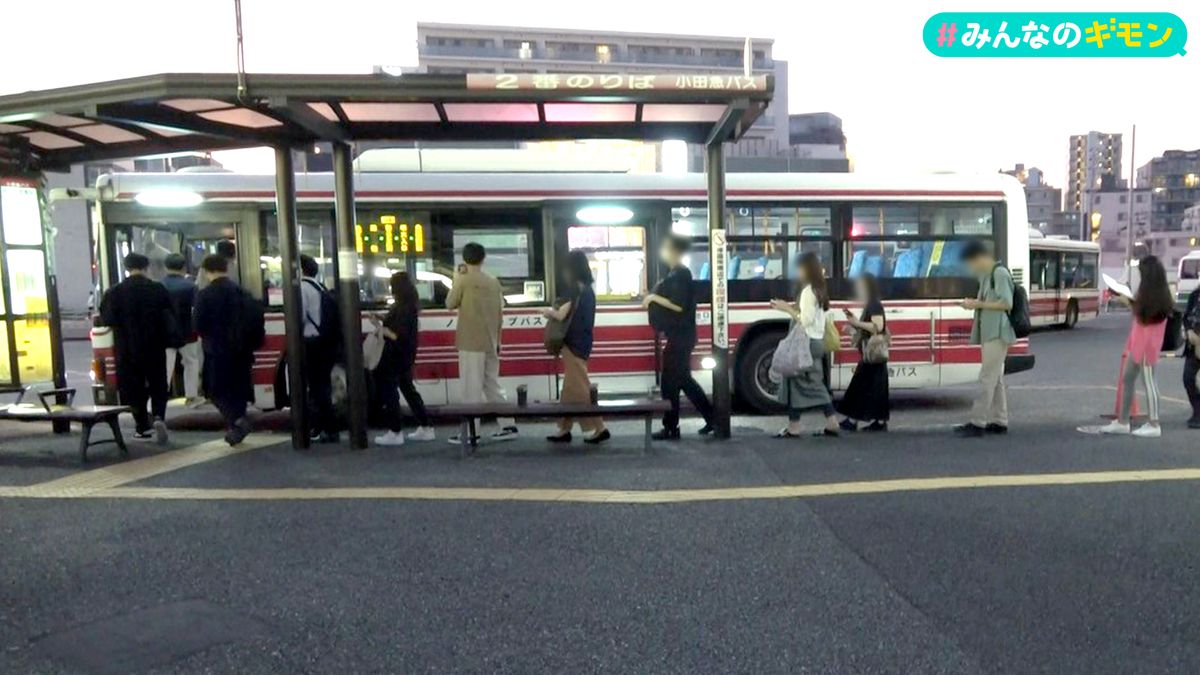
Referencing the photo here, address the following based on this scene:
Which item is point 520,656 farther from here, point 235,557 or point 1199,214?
point 1199,214

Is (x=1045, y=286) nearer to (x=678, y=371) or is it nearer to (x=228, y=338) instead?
(x=678, y=371)

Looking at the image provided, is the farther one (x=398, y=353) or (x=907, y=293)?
(x=907, y=293)

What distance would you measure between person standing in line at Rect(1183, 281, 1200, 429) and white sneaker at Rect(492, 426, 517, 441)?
6555 mm

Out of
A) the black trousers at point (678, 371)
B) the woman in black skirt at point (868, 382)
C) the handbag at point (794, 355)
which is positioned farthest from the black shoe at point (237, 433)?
the woman in black skirt at point (868, 382)

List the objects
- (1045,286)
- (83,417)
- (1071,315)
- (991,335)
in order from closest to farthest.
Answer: (83,417) < (991,335) < (1045,286) < (1071,315)

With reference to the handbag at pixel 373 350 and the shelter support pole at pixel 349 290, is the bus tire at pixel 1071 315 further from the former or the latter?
the shelter support pole at pixel 349 290

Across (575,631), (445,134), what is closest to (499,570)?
(575,631)

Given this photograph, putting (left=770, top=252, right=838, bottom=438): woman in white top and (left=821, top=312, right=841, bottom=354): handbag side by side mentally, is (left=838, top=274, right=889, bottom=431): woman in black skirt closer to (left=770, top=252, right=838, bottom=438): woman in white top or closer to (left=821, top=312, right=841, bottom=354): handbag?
(left=821, top=312, right=841, bottom=354): handbag

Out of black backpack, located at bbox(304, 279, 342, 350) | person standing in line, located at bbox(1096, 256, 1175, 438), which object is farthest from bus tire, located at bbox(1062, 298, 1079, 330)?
black backpack, located at bbox(304, 279, 342, 350)

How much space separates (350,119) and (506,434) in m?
3.28

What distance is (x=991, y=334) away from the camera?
7.51 m

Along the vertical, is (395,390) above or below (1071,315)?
above

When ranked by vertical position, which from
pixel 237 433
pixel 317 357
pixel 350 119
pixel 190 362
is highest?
pixel 350 119

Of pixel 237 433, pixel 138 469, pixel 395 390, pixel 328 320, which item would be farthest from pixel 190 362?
pixel 395 390
